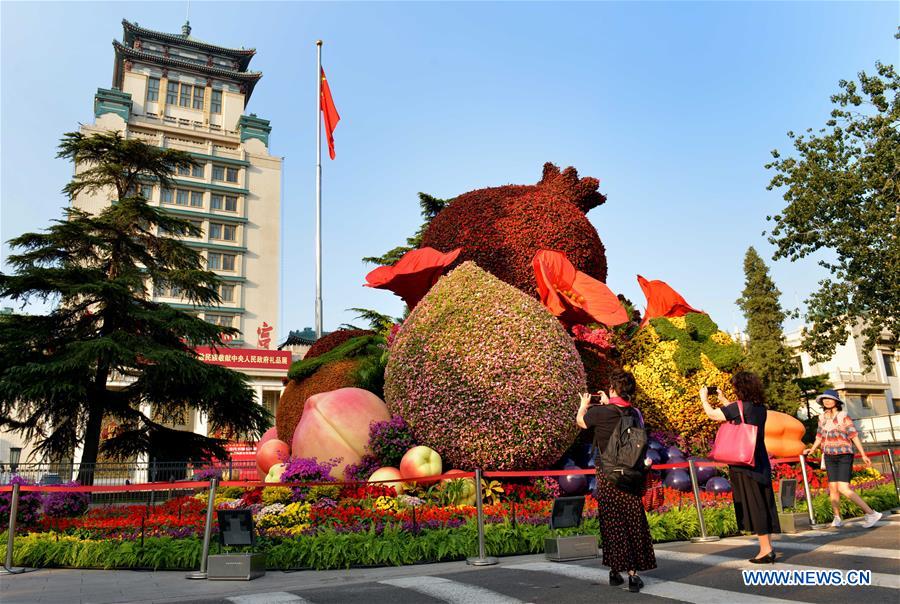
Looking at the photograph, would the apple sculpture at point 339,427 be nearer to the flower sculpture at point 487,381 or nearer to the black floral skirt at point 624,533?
the flower sculpture at point 487,381

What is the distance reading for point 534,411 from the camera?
9.31 metres

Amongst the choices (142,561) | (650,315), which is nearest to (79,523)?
(142,561)

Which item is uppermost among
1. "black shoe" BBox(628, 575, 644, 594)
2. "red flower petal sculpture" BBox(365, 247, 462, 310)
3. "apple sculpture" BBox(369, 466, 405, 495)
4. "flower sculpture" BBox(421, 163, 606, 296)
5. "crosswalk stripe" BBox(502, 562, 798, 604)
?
"flower sculpture" BBox(421, 163, 606, 296)

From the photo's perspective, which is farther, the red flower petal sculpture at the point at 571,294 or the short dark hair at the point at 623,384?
the red flower petal sculpture at the point at 571,294

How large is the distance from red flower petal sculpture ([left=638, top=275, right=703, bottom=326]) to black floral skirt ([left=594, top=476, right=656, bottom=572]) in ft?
30.1

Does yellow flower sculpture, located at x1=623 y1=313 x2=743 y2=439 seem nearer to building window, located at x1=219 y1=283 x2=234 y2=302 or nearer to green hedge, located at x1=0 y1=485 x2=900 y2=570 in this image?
green hedge, located at x1=0 y1=485 x2=900 y2=570

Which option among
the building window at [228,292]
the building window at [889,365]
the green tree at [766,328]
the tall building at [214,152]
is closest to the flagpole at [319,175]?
the green tree at [766,328]

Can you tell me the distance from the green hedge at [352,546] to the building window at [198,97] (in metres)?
67.0

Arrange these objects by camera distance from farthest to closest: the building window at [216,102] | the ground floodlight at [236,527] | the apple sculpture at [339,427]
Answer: the building window at [216,102] → the apple sculpture at [339,427] → the ground floodlight at [236,527]

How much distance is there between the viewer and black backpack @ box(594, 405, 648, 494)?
4.69 meters

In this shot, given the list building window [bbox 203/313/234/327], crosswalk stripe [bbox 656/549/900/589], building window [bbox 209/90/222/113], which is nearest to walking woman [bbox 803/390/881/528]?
crosswalk stripe [bbox 656/549/900/589]

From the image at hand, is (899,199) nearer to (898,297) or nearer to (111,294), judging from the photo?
(898,297)

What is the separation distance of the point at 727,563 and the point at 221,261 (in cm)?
5774

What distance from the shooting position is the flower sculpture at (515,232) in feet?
39.3
